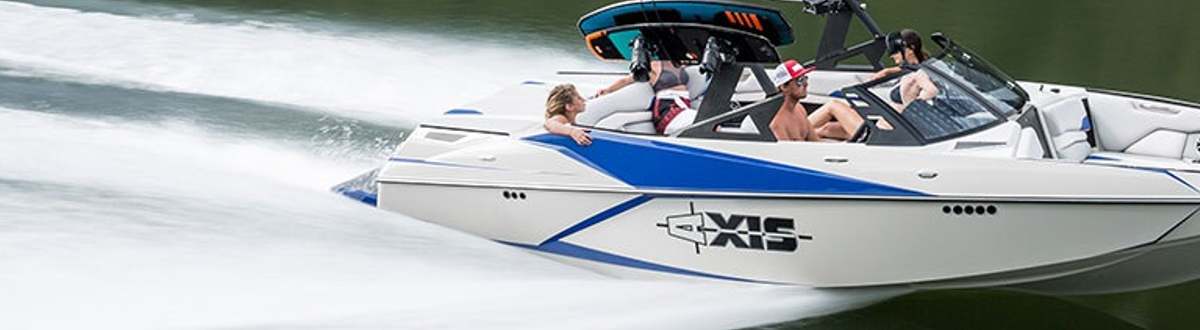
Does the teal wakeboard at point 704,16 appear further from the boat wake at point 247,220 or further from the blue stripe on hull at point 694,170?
the boat wake at point 247,220

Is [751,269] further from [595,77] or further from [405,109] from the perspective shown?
[405,109]

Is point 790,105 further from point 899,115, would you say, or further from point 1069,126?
point 1069,126

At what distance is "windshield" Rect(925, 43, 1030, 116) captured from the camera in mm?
7348

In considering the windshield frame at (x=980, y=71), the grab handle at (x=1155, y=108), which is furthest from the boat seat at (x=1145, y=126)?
the windshield frame at (x=980, y=71)

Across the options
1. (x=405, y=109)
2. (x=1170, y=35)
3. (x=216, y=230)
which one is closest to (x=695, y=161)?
(x=216, y=230)

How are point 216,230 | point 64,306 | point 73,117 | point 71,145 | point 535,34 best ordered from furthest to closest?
1. point 535,34
2. point 73,117
3. point 71,145
4. point 216,230
5. point 64,306

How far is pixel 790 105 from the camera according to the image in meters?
7.23

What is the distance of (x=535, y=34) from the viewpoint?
555 inches

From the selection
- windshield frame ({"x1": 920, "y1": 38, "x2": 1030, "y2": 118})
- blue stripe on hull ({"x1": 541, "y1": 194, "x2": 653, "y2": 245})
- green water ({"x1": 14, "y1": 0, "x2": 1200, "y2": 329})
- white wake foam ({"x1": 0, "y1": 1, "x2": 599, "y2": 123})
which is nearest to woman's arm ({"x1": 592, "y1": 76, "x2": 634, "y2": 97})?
blue stripe on hull ({"x1": 541, "y1": 194, "x2": 653, "y2": 245})

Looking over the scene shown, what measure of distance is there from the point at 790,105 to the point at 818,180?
1.84 ft

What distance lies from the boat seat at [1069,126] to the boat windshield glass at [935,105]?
0.48m

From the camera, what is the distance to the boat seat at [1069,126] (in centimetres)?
749

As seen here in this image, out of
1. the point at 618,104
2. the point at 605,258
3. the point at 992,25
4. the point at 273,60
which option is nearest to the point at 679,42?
the point at 618,104

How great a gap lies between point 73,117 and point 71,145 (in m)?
0.80
